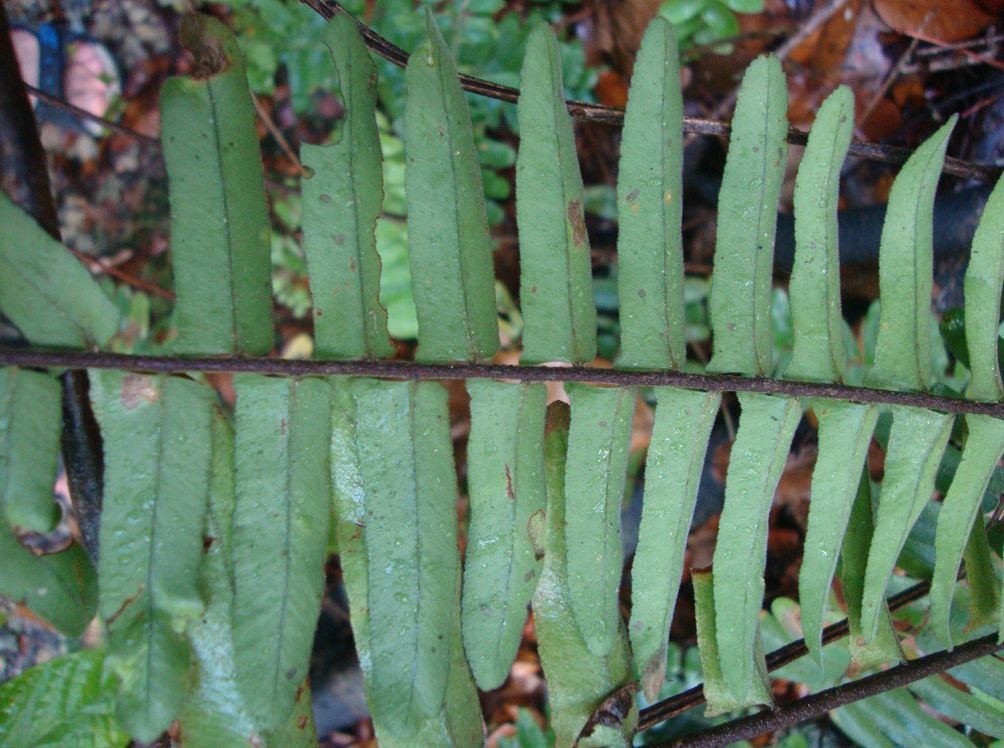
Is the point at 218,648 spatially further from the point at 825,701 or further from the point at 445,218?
the point at 825,701

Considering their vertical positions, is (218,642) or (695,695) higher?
(218,642)

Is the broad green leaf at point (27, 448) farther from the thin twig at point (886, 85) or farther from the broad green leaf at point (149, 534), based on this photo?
the thin twig at point (886, 85)

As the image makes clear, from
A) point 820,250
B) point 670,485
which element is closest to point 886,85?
point 820,250

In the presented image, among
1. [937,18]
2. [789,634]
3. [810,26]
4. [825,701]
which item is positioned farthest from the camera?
[810,26]

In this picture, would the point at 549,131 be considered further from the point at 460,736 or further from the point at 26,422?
the point at 460,736

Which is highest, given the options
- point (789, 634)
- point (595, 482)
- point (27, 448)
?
point (27, 448)

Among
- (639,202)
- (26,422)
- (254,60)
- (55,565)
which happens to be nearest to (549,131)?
(639,202)

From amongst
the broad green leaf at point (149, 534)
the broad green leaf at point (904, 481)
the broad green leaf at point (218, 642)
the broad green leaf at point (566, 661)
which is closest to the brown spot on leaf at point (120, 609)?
the broad green leaf at point (149, 534)

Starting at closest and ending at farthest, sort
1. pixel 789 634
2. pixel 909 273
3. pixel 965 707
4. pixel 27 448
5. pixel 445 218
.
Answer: pixel 27 448 → pixel 445 218 → pixel 909 273 → pixel 965 707 → pixel 789 634

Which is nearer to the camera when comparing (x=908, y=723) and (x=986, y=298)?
(x=986, y=298)

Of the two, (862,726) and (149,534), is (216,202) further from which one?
(862,726)
